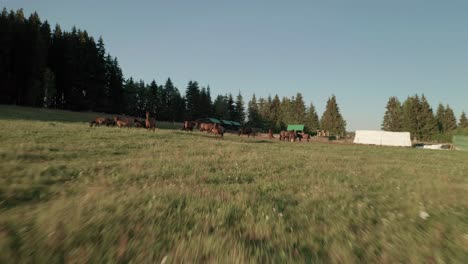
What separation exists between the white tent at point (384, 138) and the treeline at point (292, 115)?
1575 inches

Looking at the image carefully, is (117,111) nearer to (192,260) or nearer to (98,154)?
(98,154)

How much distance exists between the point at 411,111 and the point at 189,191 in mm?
121826

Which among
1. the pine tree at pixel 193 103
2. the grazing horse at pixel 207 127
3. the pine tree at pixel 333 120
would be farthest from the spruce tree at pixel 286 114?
the grazing horse at pixel 207 127

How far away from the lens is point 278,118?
129250mm

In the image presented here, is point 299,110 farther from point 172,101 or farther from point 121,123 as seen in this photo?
point 121,123

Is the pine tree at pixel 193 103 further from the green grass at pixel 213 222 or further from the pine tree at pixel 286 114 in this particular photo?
the green grass at pixel 213 222

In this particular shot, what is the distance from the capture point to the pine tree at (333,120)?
114875mm

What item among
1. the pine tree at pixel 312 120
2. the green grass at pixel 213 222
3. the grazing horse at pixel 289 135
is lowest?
the green grass at pixel 213 222

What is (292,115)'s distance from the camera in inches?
4887

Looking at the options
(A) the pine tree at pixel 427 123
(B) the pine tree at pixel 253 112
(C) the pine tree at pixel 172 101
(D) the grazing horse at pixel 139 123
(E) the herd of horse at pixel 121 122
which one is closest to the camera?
(E) the herd of horse at pixel 121 122

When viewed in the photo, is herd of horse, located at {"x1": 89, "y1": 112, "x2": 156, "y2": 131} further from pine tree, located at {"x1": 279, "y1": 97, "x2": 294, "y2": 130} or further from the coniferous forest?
pine tree, located at {"x1": 279, "y1": 97, "x2": 294, "y2": 130}

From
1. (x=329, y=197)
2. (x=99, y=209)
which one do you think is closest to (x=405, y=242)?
(x=329, y=197)

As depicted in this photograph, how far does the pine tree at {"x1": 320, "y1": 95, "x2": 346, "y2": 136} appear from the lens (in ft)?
377

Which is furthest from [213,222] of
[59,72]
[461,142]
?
[59,72]
